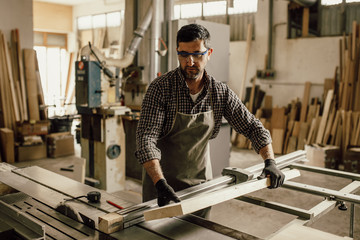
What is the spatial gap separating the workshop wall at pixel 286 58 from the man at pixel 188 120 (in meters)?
4.35

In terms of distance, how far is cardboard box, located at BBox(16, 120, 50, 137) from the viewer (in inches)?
190

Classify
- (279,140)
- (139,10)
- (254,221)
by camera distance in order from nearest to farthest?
(254,221), (139,10), (279,140)

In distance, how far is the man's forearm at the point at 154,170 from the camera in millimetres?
1296

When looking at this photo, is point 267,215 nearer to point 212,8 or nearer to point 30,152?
point 30,152

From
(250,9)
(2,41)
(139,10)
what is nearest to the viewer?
(139,10)

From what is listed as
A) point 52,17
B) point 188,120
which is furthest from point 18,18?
point 188,120

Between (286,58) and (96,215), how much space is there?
17.1 ft

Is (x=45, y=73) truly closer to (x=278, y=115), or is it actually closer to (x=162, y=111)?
(x=278, y=115)

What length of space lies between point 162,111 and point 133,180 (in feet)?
8.72

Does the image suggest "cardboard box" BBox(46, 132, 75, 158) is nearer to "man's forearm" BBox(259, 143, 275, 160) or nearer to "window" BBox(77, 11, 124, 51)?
"window" BBox(77, 11, 124, 51)

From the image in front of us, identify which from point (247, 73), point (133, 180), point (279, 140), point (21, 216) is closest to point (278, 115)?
point (279, 140)

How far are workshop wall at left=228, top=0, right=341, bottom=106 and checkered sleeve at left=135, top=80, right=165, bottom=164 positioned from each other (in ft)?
15.2

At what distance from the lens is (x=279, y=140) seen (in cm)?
546

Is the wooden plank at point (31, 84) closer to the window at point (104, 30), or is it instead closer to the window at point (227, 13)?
the window at point (227, 13)
